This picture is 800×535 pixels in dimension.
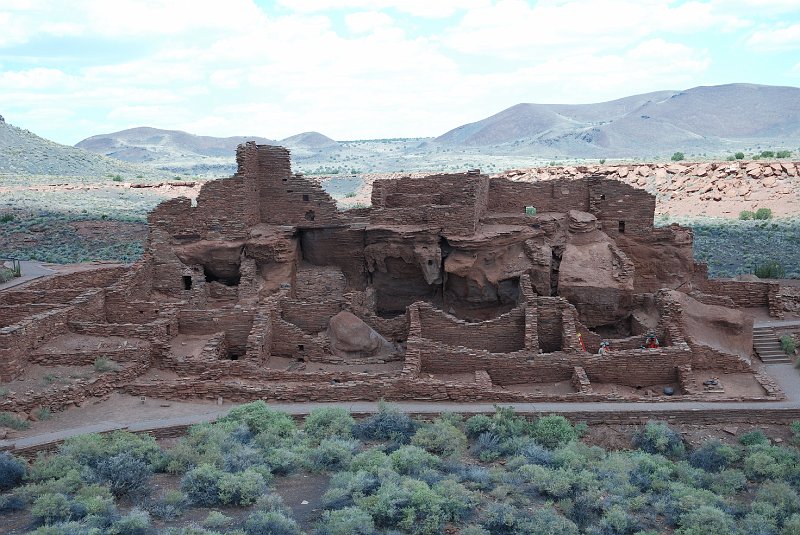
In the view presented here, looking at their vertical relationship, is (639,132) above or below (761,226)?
above

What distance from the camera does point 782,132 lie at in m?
127

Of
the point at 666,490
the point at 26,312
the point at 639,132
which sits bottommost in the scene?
the point at 666,490

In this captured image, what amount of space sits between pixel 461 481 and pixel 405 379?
147 inches

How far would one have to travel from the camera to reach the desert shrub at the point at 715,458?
38.8 ft

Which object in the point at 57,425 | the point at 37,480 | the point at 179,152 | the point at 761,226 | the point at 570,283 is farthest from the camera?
the point at 179,152

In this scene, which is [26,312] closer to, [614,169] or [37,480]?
[37,480]

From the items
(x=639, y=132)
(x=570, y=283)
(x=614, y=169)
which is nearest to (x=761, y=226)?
(x=614, y=169)

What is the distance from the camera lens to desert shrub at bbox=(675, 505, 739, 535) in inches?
365

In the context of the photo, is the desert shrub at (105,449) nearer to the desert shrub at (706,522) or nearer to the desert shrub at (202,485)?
the desert shrub at (202,485)

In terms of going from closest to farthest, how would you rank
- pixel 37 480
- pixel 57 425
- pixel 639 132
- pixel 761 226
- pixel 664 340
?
pixel 37 480
pixel 57 425
pixel 664 340
pixel 761 226
pixel 639 132

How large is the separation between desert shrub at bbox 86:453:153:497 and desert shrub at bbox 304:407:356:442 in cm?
289

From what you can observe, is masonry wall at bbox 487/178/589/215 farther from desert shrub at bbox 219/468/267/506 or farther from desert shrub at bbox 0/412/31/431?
desert shrub at bbox 0/412/31/431

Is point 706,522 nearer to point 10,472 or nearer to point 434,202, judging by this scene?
point 10,472

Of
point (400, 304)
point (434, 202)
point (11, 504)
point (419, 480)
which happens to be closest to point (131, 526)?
point (11, 504)
